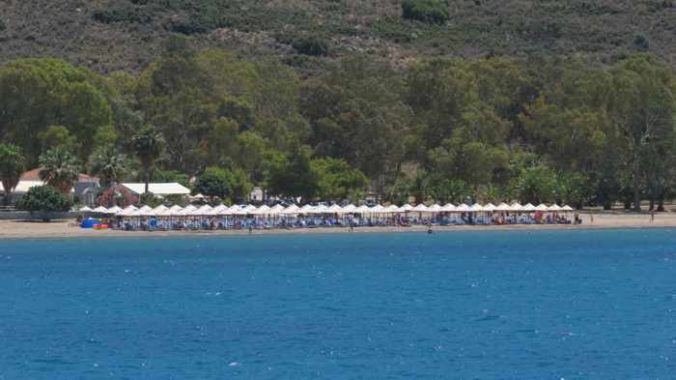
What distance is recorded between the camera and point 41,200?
376 ft

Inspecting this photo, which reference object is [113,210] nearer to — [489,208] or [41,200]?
[41,200]

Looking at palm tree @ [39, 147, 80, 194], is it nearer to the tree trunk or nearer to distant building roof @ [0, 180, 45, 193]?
distant building roof @ [0, 180, 45, 193]

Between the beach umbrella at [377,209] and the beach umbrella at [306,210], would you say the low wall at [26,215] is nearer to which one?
the beach umbrella at [306,210]

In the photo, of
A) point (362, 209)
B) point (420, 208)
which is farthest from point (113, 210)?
point (420, 208)

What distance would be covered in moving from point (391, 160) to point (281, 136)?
401 inches

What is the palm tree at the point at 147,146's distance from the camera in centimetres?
12062

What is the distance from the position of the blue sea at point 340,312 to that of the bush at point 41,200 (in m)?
4.60

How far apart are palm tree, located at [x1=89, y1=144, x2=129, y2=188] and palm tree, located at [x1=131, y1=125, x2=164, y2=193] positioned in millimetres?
1492

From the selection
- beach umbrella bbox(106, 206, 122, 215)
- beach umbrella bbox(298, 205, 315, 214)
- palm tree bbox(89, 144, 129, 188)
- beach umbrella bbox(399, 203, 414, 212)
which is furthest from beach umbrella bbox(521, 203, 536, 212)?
beach umbrella bbox(106, 206, 122, 215)

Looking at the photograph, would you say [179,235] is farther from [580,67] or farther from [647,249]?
[580,67]

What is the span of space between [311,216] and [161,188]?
11516 mm

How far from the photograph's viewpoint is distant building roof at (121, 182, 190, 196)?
122 m

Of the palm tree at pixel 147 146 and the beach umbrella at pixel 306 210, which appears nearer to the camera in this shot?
the beach umbrella at pixel 306 210

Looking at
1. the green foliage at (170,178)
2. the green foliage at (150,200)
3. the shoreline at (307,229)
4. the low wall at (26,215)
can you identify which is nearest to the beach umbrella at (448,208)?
the shoreline at (307,229)
